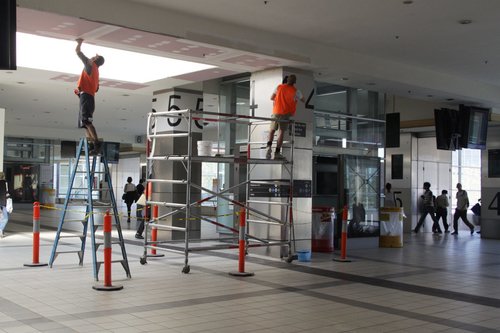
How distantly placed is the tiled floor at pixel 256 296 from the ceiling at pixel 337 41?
380cm

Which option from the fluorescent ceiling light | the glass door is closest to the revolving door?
the glass door

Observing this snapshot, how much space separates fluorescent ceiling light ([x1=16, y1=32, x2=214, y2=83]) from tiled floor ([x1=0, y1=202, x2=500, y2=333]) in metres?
3.86

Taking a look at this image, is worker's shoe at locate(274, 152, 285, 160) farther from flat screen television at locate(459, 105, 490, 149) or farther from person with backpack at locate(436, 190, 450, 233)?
person with backpack at locate(436, 190, 450, 233)

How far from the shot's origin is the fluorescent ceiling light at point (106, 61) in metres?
10.9

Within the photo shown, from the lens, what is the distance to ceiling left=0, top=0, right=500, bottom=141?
9031mm

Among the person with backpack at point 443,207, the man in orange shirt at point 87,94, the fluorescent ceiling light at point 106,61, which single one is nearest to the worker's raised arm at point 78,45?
the man in orange shirt at point 87,94

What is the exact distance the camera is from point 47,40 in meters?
10.6

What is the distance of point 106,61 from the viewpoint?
12.0m

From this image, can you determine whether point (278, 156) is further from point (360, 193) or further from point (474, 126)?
point (474, 126)

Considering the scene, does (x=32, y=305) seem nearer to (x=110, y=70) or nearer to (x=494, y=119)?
(x=110, y=70)

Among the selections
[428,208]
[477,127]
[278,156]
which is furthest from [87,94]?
[428,208]

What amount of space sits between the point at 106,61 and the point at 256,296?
674 cm

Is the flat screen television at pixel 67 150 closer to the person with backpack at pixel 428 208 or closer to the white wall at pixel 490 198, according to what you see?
the person with backpack at pixel 428 208

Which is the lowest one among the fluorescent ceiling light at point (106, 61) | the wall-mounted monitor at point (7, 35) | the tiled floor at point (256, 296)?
the tiled floor at point (256, 296)
